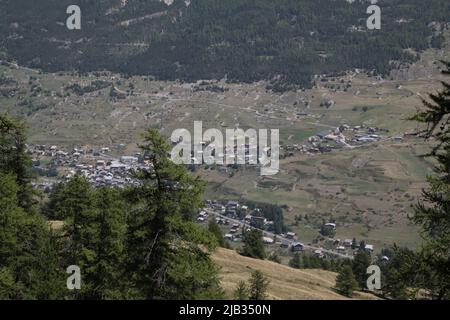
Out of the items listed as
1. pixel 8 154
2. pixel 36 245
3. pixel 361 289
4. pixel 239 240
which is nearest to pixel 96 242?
pixel 36 245

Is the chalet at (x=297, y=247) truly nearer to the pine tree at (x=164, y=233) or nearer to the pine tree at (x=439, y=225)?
the pine tree at (x=164, y=233)

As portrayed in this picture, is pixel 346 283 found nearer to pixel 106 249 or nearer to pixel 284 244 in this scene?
pixel 106 249

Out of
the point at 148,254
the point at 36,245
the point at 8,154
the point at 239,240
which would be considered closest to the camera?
the point at 148,254

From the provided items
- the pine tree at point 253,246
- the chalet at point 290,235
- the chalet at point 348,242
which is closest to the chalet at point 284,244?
the chalet at point 290,235

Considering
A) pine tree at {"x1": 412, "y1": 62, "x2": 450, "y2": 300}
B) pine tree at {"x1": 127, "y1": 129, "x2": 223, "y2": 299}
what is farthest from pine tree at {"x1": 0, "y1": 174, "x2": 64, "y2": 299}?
pine tree at {"x1": 412, "y1": 62, "x2": 450, "y2": 300}

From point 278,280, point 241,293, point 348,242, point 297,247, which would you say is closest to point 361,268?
point 278,280

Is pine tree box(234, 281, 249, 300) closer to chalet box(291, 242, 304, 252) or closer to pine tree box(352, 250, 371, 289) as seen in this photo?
pine tree box(352, 250, 371, 289)

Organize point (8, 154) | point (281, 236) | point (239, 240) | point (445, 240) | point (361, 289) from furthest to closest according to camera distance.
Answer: point (281, 236) < point (239, 240) < point (361, 289) < point (8, 154) < point (445, 240)
